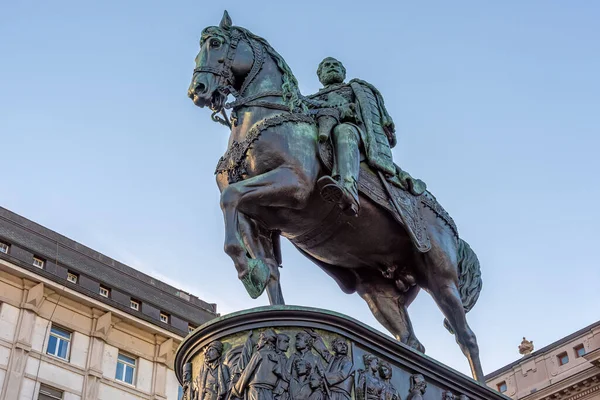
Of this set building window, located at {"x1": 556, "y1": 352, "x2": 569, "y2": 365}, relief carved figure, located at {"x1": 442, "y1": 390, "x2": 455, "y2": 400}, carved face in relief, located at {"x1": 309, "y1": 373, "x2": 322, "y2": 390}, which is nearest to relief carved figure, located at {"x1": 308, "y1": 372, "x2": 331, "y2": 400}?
carved face in relief, located at {"x1": 309, "y1": 373, "x2": 322, "y2": 390}

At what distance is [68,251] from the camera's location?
1534 inches

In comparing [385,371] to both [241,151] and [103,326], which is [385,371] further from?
[103,326]

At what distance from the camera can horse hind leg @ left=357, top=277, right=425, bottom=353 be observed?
10828 millimetres

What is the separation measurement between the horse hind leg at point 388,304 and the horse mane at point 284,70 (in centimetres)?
266

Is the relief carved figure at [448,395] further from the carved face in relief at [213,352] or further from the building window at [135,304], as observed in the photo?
the building window at [135,304]

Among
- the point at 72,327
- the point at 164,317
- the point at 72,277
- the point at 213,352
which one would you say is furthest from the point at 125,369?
the point at 213,352

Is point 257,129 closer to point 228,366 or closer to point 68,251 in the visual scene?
point 228,366

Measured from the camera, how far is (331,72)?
37.7 ft

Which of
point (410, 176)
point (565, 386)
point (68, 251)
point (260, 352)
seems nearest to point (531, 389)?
point (565, 386)

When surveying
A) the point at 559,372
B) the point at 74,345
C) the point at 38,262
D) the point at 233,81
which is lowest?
the point at 233,81

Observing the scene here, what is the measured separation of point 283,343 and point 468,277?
423cm

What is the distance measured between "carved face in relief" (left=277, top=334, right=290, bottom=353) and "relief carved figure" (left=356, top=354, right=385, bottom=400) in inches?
30.9

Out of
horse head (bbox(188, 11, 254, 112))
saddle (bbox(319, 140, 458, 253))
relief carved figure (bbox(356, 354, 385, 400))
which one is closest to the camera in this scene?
relief carved figure (bbox(356, 354, 385, 400))

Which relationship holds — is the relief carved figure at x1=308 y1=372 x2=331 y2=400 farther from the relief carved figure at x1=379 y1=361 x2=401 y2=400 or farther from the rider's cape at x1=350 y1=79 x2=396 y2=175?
the rider's cape at x1=350 y1=79 x2=396 y2=175
